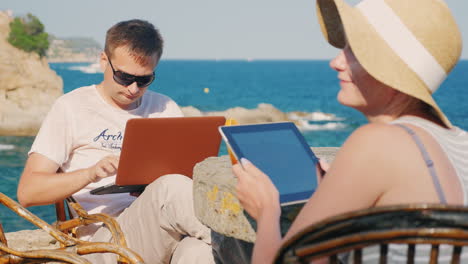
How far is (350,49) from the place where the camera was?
194cm

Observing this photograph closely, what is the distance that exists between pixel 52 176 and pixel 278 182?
1.60 metres

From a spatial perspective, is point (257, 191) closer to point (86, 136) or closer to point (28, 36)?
point (86, 136)

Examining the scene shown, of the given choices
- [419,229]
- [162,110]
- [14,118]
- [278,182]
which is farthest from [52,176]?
[14,118]

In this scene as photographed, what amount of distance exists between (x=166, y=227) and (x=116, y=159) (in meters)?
0.41

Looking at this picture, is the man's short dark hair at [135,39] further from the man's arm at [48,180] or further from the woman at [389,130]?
the woman at [389,130]

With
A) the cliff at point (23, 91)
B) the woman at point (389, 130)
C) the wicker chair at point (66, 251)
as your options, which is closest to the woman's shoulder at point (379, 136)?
the woman at point (389, 130)

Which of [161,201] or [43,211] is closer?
[161,201]

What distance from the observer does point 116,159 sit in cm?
305

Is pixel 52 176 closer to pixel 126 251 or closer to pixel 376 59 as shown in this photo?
pixel 126 251

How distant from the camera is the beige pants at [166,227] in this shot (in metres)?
2.82

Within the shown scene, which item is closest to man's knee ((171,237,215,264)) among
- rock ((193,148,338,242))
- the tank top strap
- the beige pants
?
the beige pants

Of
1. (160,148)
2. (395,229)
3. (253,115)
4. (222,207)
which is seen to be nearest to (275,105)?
(253,115)

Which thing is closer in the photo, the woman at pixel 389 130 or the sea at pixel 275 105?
the woman at pixel 389 130

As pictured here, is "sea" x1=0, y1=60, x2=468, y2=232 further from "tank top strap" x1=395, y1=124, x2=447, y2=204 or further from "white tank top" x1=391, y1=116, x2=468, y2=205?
"tank top strap" x1=395, y1=124, x2=447, y2=204
